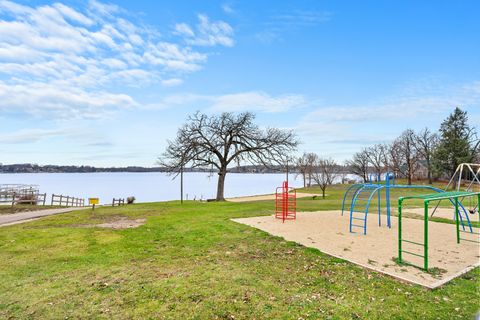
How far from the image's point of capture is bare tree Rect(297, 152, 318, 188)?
53.5 meters

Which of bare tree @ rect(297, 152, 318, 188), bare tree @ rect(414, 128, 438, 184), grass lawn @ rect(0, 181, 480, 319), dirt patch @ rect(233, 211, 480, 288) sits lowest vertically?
grass lawn @ rect(0, 181, 480, 319)

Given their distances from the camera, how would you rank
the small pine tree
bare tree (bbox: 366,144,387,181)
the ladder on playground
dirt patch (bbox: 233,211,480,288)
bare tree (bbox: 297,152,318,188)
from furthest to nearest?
bare tree (bbox: 297,152,318,188)
bare tree (bbox: 366,144,387,181)
the small pine tree
the ladder on playground
dirt patch (bbox: 233,211,480,288)

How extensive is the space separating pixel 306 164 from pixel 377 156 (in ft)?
43.6

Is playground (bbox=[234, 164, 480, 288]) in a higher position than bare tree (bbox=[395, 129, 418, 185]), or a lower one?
lower

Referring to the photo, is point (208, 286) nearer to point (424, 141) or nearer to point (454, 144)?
point (454, 144)

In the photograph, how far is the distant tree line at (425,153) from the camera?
32884mm

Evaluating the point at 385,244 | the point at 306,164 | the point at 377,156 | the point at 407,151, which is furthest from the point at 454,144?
the point at 385,244

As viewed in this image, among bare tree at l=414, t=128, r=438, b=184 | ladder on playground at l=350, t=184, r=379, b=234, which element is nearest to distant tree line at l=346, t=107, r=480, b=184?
bare tree at l=414, t=128, r=438, b=184

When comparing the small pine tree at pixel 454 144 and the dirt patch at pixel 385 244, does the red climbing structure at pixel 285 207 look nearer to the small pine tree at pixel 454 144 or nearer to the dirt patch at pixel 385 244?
the dirt patch at pixel 385 244

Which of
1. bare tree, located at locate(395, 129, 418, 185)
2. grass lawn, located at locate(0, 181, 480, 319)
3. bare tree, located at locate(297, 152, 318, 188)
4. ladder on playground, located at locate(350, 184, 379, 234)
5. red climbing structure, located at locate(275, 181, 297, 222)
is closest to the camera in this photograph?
grass lawn, located at locate(0, 181, 480, 319)

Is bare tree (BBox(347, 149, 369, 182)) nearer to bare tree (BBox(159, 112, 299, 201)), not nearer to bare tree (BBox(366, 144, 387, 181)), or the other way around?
bare tree (BBox(366, 144, 387, 181))

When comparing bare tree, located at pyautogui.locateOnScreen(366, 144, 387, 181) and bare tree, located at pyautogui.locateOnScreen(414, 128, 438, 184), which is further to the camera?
bare tree, located at pyautogui.locateOnScreen(366, 144, 387, 181)

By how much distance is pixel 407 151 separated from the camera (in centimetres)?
4459

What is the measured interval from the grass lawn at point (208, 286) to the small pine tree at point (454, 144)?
3484 centimetres
